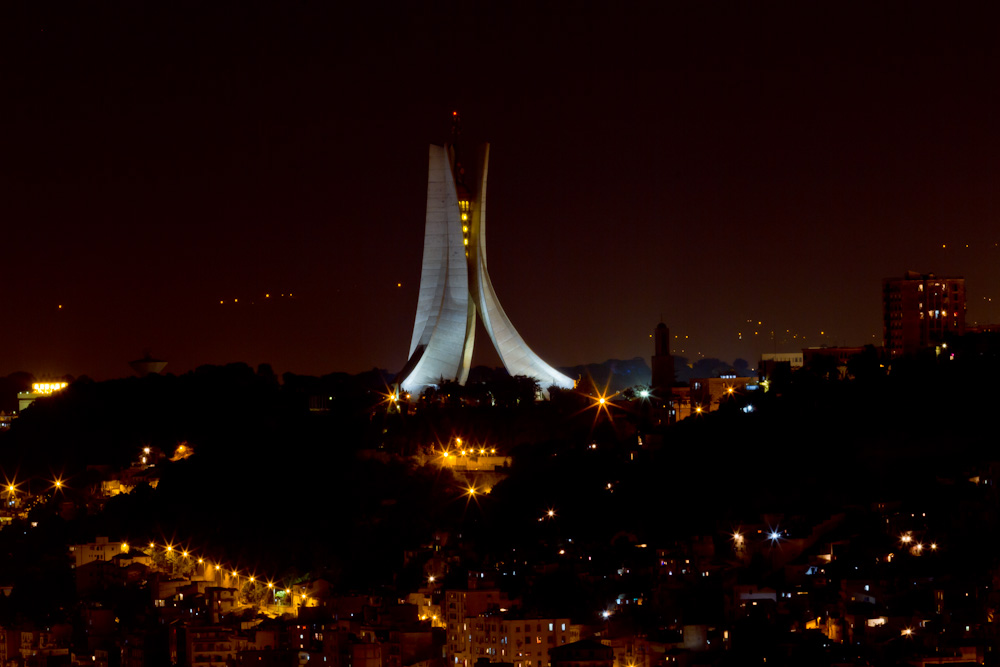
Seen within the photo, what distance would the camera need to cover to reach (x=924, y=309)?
3850cm

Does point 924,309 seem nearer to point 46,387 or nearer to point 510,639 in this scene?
point 46,387

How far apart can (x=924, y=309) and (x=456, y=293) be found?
11.0 meters

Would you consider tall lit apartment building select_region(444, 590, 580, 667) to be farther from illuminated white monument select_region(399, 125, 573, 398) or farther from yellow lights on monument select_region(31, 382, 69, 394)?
yellow lights on monument select_region(31, 382, 69, 394)

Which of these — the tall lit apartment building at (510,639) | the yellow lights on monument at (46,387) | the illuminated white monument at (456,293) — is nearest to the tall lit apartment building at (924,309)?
the illuminated white monument at (456,293)

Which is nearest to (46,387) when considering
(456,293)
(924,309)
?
(456,293)

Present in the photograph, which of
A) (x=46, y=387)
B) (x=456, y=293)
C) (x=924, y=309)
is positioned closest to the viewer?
(x=456, y=293)

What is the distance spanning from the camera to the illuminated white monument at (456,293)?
3166 centimetres

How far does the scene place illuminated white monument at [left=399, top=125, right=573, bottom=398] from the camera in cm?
3166

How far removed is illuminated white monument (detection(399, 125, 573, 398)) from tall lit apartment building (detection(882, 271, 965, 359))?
939cm

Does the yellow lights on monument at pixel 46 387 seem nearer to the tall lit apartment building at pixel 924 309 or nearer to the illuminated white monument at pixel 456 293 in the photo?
the illuminated white monument at pixel 456 293

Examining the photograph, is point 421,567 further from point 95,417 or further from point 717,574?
point 95,417

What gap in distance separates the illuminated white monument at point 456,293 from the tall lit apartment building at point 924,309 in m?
9.39

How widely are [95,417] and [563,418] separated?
8668mm

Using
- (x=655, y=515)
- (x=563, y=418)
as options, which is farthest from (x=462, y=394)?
(x=655, y=515)
